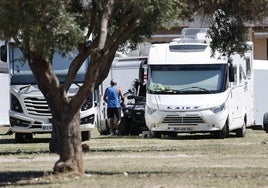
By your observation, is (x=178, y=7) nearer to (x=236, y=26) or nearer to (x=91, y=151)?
(x=236, y=26)

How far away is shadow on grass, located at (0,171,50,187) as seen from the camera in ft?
46.1

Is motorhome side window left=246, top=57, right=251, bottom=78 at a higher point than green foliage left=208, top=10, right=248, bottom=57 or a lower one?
lower

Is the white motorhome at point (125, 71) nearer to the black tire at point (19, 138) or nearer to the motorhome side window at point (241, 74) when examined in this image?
the motorhome side window at point (241, 74)

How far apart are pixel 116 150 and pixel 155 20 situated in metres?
9.26

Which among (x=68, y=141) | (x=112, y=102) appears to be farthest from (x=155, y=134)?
(x=68, y=141)

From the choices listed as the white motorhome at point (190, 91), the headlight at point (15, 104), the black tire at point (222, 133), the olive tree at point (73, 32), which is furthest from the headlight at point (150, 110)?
the olive tree at point (73, 32)

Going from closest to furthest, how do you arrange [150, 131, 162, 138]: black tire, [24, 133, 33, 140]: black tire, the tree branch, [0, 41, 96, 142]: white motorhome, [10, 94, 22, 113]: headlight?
the tree branch → [0, 41, 96, 142]: white motorhome → [10, 94, 22, 113]: headlight → [24, 133, 33, 140]: black tire → [150, 131, 162, 138]: black tire

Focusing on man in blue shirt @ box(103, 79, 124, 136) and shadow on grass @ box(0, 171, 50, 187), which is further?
man in blue shirt @ box(103, 79, 124, 136)

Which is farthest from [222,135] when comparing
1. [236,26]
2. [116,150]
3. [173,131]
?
[236,26]

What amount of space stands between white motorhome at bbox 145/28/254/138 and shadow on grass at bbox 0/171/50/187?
1158 centimetres

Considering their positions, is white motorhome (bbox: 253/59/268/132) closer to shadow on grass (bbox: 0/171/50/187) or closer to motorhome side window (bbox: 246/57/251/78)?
motorhome side window (bbox: 246/57/251/78)

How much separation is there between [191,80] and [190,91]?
40cm

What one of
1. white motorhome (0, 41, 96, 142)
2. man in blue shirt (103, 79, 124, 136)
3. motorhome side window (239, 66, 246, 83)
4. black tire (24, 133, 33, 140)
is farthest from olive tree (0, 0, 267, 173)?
motorhome side window (239, 66, 246, 83)

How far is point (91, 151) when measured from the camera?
21750 millimetres
